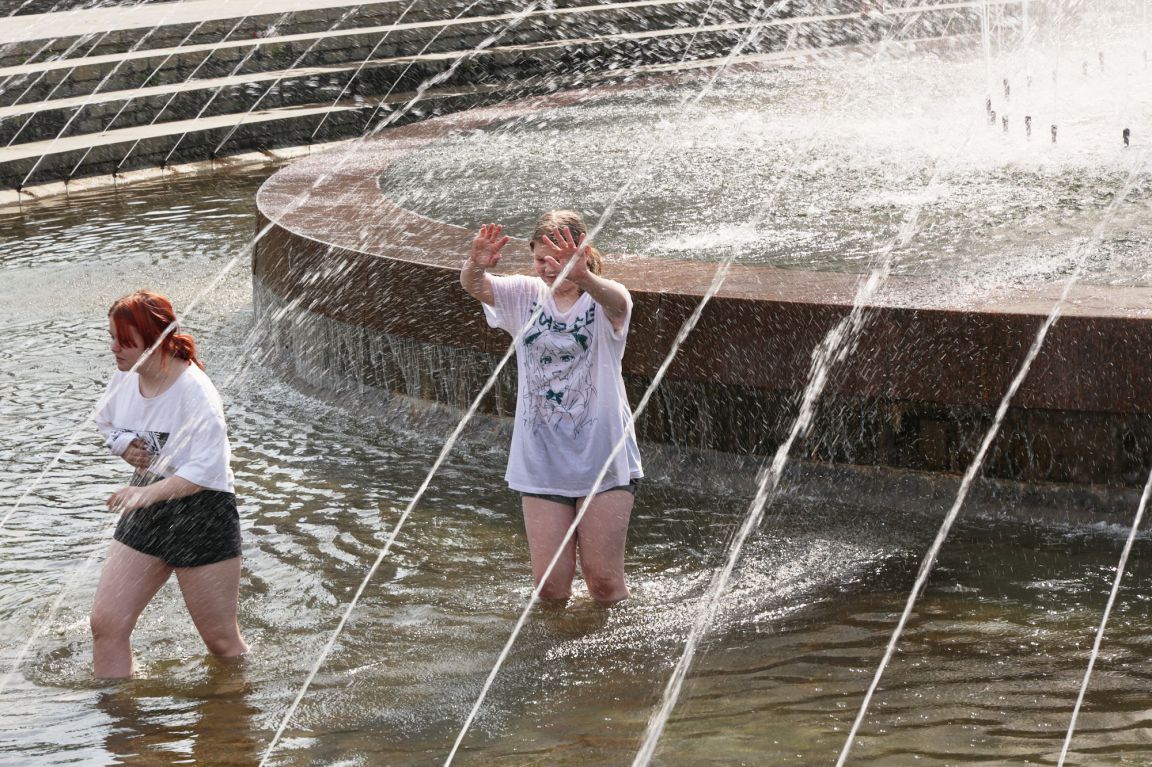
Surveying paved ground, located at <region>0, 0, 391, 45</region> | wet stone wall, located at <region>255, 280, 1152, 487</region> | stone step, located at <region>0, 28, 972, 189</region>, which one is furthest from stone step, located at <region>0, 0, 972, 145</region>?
wet stone wall, located at <region>255, 280, 1152, 487</region>

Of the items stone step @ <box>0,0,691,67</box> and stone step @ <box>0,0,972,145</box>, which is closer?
stone step @ <box>0,0,972,145</box>

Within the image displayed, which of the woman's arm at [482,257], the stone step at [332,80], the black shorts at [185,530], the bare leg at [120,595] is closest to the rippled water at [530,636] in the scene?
the bare leg at [120,595]

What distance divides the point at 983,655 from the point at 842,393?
5.30 feet

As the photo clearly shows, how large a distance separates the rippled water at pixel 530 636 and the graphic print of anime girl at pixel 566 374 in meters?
0.66

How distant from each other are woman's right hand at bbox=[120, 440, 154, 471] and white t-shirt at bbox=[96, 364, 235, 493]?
0.01 metres

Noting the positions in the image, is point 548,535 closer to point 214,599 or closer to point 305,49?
point 214,599

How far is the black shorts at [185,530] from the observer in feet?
14.1

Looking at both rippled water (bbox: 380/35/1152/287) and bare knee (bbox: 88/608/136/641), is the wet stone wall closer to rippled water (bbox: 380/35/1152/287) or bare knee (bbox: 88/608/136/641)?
rippled water (bbox: 380/35/1152/287)

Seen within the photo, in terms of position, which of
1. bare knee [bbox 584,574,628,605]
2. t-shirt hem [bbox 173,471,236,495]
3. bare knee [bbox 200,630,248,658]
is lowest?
bare knee [bbox 584,574,628,605]

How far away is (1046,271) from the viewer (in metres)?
6.18

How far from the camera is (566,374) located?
4668 mm

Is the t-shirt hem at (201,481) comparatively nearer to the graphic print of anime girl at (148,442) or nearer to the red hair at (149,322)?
the graphic print of anime girl at (148,442)

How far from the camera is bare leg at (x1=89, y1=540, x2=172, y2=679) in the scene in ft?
14.2

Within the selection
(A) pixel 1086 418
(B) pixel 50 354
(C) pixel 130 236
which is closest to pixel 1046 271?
(A) pixel 1086 418
